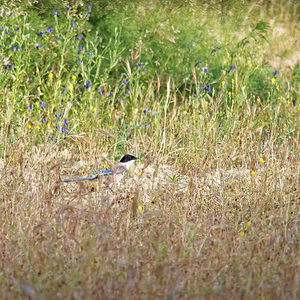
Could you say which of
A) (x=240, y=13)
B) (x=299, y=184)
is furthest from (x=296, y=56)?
(x=299, y=184)

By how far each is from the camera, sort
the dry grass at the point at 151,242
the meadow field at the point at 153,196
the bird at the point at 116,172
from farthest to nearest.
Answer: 1. the bird at the point at 116,172
2. the meadow field at the point at 153,196
3. the dry grass at the point at 151,242

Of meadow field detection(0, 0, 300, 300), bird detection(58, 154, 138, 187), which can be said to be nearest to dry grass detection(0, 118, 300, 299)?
meadow field detection(0, 0, 300, 300)

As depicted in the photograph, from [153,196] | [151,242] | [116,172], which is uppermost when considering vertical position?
[151,242]

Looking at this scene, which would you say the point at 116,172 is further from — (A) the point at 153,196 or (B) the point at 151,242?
(B) the point at 151,242

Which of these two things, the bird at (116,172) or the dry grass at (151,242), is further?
the bird at (116,172)

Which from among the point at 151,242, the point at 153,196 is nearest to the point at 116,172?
the point at 153,196

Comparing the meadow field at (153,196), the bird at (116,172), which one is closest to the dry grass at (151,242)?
the meadow field at (153,196)

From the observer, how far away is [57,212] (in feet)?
11.5

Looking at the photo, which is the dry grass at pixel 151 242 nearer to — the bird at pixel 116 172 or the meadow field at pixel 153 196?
the meadow field at pixel 153 196

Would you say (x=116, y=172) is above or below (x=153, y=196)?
above

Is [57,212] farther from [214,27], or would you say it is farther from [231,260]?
[214,27]

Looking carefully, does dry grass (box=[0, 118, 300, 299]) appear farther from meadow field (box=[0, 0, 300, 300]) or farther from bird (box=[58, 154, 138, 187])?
bird (box=[58, 154, 138, 187])

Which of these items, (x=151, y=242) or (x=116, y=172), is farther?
(x=116, y=172)

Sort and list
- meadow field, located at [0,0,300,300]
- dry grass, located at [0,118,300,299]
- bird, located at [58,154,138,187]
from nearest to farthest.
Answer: dry grass, located at [0,118,300,299] < meadow field, located at [0,0,300,300] < bird, located at [58,154,138,187]
